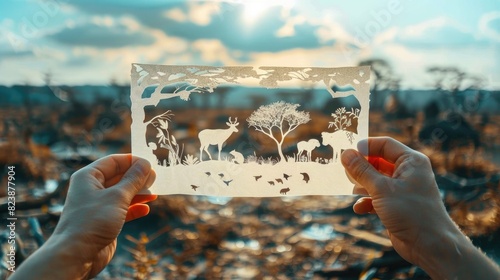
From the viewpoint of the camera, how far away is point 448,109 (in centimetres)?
180

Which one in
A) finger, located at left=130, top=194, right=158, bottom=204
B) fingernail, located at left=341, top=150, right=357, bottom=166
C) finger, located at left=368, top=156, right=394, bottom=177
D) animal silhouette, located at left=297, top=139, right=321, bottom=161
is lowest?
finger, located at left=130, top=194, right=158, bottom=204

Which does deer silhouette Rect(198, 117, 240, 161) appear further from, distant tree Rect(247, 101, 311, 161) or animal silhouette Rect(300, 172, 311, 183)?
animal silhouette Rect(300, 172, 311, 183)

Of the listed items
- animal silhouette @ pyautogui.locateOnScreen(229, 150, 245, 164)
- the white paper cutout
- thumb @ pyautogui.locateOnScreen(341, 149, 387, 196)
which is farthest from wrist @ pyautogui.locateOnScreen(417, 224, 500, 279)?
animal silhouette @ pyautogui.locateOnScreen(229, 150, 245, 164)

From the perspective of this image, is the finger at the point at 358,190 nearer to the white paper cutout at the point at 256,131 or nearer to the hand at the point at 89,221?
the white paper cutout at the point at 256,131

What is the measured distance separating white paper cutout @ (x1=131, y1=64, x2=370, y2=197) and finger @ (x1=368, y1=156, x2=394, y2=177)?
0.07 m

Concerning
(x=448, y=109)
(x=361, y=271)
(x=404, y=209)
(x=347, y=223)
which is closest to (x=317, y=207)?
(x=347, y=223)

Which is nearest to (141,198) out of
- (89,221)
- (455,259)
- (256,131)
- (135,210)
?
(135,210)

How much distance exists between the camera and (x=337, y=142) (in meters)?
1.14

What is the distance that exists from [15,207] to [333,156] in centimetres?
134

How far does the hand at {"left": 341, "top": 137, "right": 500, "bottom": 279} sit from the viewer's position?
875mm

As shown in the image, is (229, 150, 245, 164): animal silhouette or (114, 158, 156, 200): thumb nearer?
(114, 158, 156, 200): thumb

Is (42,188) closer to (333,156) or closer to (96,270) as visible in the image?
(96,270)

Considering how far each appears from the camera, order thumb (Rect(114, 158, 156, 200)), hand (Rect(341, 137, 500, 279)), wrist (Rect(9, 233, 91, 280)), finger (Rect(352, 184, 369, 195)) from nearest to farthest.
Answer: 1. wrist (Rect(9, 233, 91, 280))
2. hand (Rect(341, 137, 500, 279))
3. thumb (Rect(114, 158, 156, 200))
4. finger (Rect(352, 184, 369, 195))

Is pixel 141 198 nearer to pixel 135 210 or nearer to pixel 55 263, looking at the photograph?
pixel 135 210
